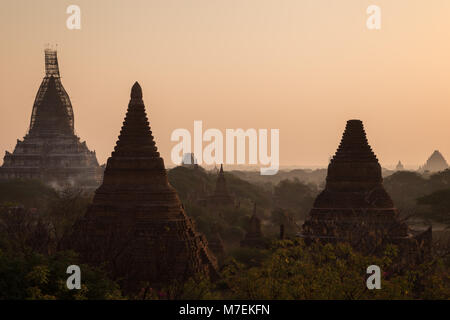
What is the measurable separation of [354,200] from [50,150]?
3490 inches

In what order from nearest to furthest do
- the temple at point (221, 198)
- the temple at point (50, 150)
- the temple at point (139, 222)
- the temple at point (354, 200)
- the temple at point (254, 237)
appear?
the temple at point (139, 222) → the temple at point (354, 200) → the temple at point (254, 237) → the temple at point (221, 198) → the temple at point (50, 150)

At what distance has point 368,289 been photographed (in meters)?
31.8

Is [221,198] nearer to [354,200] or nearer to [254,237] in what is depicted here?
[254,237]

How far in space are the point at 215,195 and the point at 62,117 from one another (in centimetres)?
3574

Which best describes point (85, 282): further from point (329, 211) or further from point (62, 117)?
point (62, 117)

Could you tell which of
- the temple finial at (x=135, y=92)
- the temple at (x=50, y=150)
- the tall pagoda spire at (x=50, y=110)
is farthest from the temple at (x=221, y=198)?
the temple finial at (x=135, y=92)

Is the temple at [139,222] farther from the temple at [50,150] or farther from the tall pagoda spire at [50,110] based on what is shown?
the tall pagoda spire at [50,110]

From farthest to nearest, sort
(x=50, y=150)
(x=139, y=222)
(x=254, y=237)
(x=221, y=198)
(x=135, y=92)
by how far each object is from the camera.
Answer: (x=50, y=150)
(x=221, y=198)
(x=254, y=237)
(x=135, y=92)
(x=139, y=222)

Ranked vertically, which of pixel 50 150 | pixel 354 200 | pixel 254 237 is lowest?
pixel 254 237

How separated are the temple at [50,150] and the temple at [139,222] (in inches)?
3410

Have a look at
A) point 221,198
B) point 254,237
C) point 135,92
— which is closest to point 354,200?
point 135,92

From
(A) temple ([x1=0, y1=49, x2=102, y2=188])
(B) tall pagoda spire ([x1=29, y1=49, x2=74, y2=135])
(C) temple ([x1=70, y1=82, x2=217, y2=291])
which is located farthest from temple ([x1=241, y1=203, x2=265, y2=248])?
(B) tall pagoda spire ([x1=29, y1=49, x2=74, y2=135])

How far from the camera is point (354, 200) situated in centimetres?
5872

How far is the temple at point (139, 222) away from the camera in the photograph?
46.9 m
